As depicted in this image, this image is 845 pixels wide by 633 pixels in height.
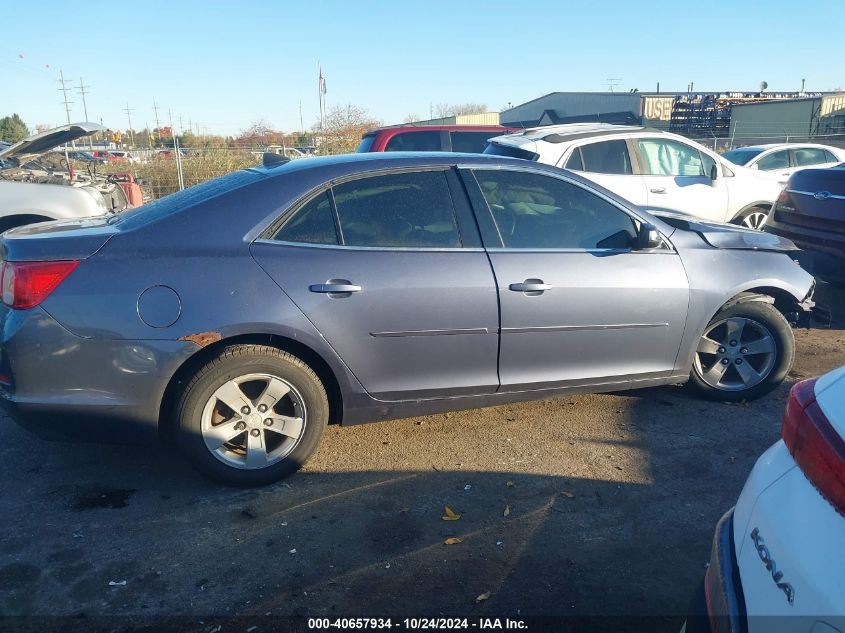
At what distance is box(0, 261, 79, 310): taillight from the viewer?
3170 millimetres

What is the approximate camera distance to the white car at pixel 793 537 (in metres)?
1.36

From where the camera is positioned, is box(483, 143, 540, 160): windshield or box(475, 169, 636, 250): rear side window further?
box(483, 143, 540, 160): windshield

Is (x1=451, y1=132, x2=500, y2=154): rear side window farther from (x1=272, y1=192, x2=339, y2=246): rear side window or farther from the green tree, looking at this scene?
the green tree

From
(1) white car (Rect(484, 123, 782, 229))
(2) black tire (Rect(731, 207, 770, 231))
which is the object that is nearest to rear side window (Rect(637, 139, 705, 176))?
(1) white car (Rect(484, 123, 782, 229))

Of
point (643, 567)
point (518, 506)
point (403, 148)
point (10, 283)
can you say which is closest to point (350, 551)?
point (518, 506)

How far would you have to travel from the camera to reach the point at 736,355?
4523 mm

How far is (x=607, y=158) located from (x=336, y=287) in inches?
209

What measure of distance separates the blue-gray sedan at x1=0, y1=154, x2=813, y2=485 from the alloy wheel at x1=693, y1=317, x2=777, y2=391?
145mm

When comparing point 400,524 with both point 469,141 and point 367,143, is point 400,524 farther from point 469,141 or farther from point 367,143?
point 469,141

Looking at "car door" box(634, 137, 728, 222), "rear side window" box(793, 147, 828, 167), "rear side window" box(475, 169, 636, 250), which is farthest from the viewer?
"rear side window" box(793, 147, 828, 167)

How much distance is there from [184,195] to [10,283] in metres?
0.99

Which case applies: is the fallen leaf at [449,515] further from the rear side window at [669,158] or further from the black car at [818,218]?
the rear side window at [669,158]

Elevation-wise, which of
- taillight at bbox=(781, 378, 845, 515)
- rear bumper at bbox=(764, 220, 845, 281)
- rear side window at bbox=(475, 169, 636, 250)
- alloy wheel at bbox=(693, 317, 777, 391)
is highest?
rear side window at bbox=(475, 169, 636, 250)

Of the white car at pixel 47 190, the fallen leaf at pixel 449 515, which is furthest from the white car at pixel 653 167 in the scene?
the fallen leaf at pixel 449 515
